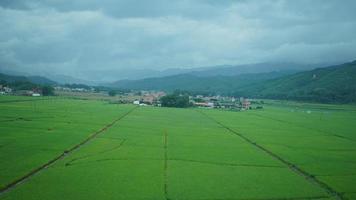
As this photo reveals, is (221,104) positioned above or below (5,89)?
below

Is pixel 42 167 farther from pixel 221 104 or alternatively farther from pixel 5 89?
pixel 5 89

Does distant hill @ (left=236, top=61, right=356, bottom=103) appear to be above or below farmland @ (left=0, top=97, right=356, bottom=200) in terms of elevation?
above

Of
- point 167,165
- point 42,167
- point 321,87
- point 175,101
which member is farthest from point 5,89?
point 321,87

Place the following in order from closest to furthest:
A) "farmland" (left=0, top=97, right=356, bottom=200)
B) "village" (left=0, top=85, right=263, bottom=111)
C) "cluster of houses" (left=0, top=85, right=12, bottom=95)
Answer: "farmland" (left=0, top=97, right=356, bottom=200), "village" (left=0, top=85, right=263, bottom=111), "cluster of houses" (left=0, top=85, right=12, bottom=95)

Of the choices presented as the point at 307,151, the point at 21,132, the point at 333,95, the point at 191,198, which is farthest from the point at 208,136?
the point at 333,95

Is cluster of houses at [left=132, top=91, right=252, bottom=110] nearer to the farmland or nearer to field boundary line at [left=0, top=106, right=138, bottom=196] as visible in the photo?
the farmland

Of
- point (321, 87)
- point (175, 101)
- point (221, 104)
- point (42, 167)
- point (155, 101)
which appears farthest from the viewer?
point (321, 87)

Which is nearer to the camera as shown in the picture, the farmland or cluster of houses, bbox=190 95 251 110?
the farmland

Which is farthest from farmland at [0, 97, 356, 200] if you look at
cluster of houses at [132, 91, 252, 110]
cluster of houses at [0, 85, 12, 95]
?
cluster of houses at [0, 85, 12, 95]

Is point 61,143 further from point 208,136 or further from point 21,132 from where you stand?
point 208,136

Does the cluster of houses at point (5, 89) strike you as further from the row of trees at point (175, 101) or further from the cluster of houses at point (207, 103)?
the row of trees at point (175, 101)
